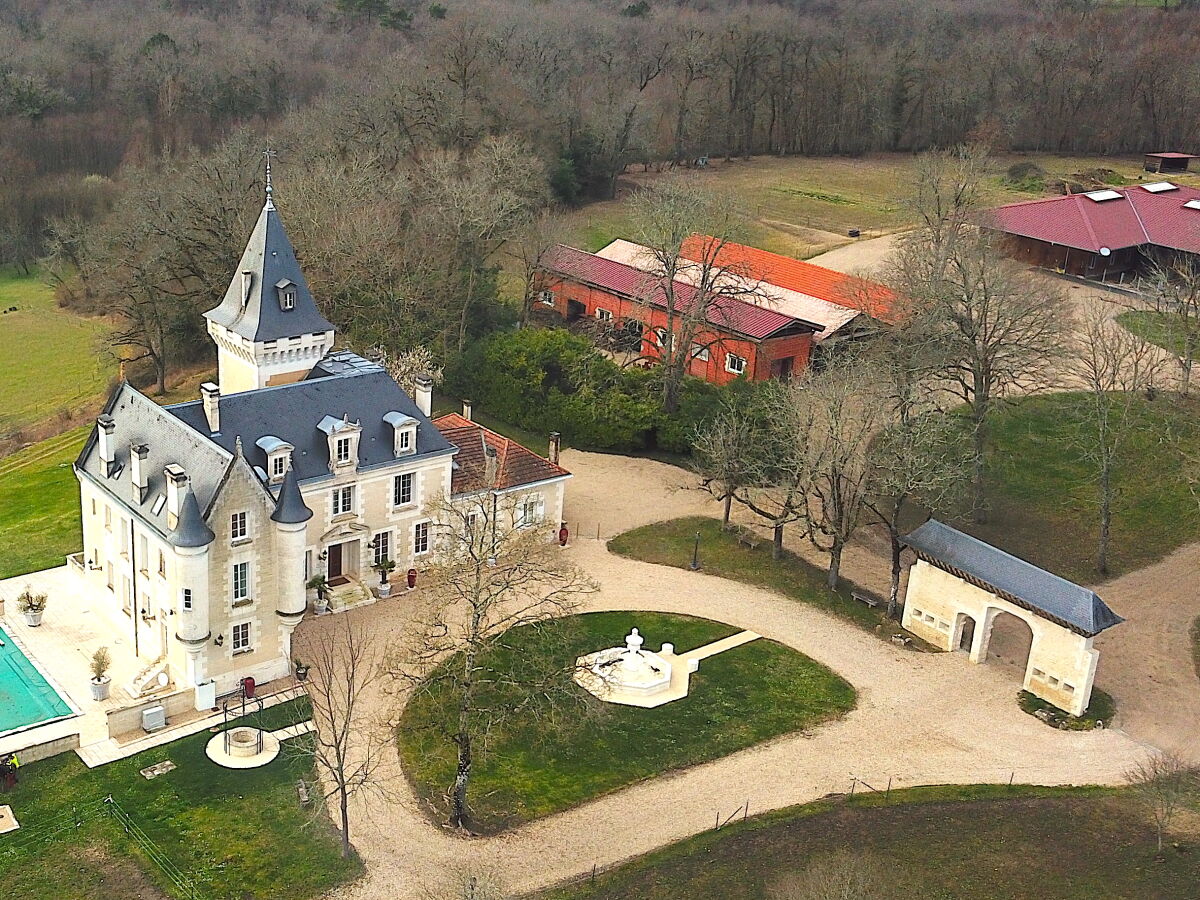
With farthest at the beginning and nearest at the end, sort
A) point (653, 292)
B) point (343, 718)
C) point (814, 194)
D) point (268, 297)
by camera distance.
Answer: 1. point (814, 194)
2. point (653, 292)
3. point (268, 297)
4. point (343, 718)

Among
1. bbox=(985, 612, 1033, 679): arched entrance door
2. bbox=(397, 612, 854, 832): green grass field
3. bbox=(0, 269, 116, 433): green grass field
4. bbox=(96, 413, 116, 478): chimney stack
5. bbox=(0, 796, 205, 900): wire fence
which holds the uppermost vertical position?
bbox=(96, 413, 116, 478): chimney stack

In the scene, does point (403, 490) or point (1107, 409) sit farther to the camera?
point (1107, 409)

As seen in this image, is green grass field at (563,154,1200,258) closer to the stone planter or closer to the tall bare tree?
the tall bare tree

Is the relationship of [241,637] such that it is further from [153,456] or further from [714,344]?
[714,344]

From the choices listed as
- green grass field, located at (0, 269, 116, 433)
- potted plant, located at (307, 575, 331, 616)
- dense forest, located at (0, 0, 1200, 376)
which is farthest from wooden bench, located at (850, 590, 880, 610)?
green grass field, located at (0, 269, 116, 433)

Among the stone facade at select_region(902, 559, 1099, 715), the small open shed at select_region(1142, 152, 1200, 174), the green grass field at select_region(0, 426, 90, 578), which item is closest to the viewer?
the stone facade at select_region(902, 559, 1099, 715)

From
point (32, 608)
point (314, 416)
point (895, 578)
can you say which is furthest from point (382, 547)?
point (895, 578)

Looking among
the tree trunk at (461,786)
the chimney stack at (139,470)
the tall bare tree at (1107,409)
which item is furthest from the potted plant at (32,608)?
the tall bare tree at (1107,409)

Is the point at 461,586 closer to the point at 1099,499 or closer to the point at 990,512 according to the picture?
the point at 990,512

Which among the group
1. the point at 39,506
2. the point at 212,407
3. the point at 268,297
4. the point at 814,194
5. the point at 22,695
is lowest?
the point at 22,695
